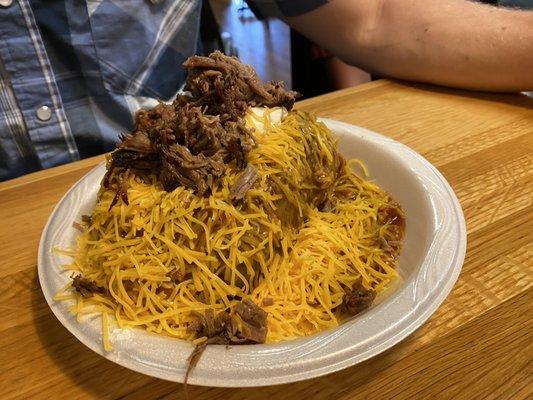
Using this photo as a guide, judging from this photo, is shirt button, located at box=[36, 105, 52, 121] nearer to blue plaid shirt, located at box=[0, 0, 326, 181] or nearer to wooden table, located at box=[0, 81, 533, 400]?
blue plaid shirt, located at box=[0, 0, 326, 181]

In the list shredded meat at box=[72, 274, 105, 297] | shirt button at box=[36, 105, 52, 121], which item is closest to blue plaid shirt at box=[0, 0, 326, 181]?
shirt button at box=[36, 105, 52, 121]

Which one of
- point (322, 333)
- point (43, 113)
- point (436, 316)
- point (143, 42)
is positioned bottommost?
point (436, 316)

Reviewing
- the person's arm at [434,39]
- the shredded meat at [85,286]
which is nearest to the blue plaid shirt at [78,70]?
the person's arm at [434,39]

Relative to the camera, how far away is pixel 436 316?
83cm

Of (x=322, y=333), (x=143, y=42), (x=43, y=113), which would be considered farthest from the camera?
(x=143, y=42)

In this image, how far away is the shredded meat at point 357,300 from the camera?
2.47 ft

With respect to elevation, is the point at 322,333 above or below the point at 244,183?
below

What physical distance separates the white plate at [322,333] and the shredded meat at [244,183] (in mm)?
237

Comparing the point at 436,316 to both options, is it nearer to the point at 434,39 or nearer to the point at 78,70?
the point at 434,39

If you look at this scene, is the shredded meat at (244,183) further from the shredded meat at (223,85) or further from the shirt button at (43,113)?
the shirt button at (43,113)

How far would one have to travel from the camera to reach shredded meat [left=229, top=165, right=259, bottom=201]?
80 centimetres

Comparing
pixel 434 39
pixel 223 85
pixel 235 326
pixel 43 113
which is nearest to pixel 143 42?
pixel 43 113

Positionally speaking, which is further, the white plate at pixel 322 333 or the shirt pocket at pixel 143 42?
the shirt pocket at pixel 143 42

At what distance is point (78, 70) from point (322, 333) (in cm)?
110
